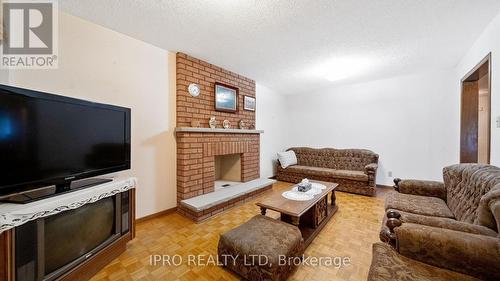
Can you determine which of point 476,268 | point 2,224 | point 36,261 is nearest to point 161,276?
point 36,261

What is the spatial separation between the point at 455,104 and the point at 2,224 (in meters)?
5.45

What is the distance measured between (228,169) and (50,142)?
2.84 m

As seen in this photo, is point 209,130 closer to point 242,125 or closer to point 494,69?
point 242,125

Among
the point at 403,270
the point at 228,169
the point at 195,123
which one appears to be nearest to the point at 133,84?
the point at 195,123

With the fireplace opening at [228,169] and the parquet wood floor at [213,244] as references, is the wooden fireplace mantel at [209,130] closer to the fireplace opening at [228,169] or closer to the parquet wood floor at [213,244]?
the fireplace opening at [228,169]

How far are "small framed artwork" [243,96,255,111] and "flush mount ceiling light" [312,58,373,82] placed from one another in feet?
4.47

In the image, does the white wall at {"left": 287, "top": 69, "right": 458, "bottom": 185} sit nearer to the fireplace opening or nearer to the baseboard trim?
the fireplace opening

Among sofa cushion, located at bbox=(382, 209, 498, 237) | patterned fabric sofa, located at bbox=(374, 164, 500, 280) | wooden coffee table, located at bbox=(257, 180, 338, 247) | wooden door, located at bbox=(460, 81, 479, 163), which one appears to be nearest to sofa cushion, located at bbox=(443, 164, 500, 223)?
patterned fabric sofa, located at bbox=(374, 164, 500, 280)

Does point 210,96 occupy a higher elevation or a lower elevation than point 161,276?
higher

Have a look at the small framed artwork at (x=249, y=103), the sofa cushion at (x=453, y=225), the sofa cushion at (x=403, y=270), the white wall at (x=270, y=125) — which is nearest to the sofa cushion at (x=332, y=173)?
the white wall at (x=270, y=125)

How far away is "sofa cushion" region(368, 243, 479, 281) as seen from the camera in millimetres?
938

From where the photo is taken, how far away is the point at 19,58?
1684 mm

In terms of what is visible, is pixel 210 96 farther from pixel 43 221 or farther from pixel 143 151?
pixel 43 221

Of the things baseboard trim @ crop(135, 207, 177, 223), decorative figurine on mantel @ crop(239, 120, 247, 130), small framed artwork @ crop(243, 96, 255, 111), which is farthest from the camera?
small framed artwork @ crop(243, 96, 255, 111)
